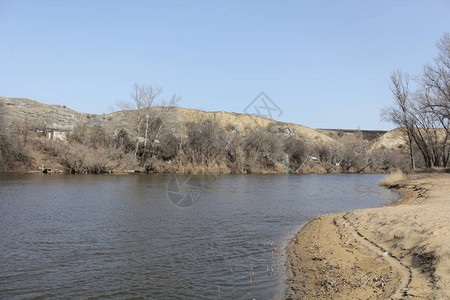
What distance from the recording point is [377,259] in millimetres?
7883

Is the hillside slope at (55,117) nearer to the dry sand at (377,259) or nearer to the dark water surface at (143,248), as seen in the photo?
the dark water surface at (143,248)

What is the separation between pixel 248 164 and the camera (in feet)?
173

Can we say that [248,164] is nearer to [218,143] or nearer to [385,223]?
[218,143]

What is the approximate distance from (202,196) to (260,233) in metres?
10.8

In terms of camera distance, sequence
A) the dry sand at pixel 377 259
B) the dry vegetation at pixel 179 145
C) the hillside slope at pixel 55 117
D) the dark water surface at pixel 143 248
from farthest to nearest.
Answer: the hillside slope at pixel 55 117
the dry vegetation at pixel 179 145
the dark water surface at pixel 143 248
the dry sand at pixel 377 259

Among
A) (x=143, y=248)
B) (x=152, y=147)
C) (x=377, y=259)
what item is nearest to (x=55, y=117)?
(x=152, y=147)

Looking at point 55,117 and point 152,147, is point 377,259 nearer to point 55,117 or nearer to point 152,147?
point 152,147

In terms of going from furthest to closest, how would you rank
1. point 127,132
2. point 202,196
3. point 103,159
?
point 127,132
point 103,159
point 202,196

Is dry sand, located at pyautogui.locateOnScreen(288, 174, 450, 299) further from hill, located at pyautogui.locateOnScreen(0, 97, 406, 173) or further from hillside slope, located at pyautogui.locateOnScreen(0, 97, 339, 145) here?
hillside slope, located at pyautogui.locateOnScreen(0, 97, 339, 145)

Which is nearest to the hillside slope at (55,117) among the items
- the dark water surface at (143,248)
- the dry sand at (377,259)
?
the dark water surface at (143,248)

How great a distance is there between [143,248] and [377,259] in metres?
6.68

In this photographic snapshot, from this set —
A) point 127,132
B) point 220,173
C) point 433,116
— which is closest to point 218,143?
point 220,173

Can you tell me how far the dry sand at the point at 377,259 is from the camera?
6.12m

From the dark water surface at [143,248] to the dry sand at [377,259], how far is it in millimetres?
752
